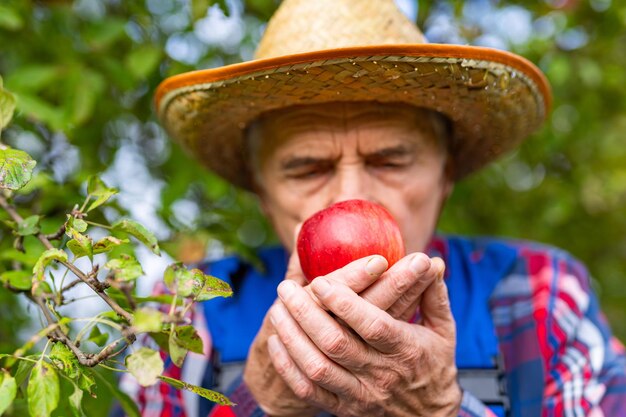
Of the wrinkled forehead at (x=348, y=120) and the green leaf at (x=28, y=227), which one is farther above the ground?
the wrinkled forehead at (x=348, y=120)

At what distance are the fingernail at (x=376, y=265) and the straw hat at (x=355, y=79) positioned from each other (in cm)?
46

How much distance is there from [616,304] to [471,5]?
79.8 inches

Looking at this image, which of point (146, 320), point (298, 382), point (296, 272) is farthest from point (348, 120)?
point (146, 320)

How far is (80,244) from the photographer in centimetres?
103

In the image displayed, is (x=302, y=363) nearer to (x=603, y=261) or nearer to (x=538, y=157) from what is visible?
(x=538, y=157)

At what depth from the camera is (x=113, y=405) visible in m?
1.92

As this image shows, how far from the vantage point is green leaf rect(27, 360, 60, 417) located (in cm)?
96

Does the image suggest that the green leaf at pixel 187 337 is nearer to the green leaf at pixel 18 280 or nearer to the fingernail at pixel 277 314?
the fingernail at pixel 277 314

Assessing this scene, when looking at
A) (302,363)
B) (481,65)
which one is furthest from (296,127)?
(302,363)

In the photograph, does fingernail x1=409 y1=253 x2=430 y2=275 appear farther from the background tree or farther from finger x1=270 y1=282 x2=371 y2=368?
the background tree

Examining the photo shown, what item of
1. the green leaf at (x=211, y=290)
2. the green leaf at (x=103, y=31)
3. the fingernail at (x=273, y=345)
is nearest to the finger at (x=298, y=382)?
the fingernail at (x=273, y=345)

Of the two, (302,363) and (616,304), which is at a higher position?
(616,304)

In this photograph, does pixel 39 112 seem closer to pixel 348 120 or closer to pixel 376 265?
pixel 348 120

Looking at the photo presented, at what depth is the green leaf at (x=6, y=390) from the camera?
3.13 feet
